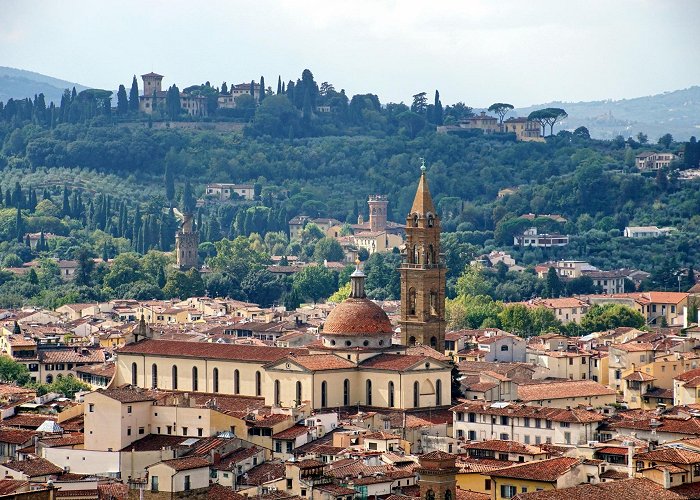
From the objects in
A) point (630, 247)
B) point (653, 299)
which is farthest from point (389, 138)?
point (653, 299)

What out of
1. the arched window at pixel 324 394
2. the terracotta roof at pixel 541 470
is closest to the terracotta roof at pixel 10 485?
the terracotta roof at pixel 541 470

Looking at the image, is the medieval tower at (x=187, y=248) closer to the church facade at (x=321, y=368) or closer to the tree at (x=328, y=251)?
the tree at (x=328, y=251)

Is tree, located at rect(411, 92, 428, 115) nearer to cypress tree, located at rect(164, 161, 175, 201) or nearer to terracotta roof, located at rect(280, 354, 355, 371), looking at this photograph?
cypress tree, located at rect(164, 161, 175, 201)

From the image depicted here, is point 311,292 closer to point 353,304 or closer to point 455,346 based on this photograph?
point 455,346

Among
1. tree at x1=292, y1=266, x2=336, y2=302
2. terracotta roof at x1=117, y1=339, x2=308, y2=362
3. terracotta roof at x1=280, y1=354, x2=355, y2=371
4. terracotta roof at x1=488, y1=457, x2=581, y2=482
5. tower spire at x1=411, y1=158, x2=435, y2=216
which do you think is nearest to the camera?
terracotta roof at x1=488, y1=457, x2=581, y2=482

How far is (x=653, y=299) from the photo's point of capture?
88.2 metres

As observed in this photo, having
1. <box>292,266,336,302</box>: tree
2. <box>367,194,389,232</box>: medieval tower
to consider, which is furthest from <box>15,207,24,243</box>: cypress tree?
<box>292,266,336,302</box>: tree

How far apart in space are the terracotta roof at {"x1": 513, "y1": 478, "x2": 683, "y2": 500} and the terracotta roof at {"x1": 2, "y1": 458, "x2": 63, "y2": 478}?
30.9 feet

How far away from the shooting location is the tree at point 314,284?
9788 centimetres

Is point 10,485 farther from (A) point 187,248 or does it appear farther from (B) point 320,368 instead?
(A) point 187,248

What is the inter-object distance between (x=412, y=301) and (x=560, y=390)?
7207 millimetres

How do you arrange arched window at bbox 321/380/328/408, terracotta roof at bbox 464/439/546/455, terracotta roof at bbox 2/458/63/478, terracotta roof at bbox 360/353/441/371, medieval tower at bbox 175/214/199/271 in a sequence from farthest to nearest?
medieval tower at bbox 175/214/199/271 → terracotta roof at bbox 360/353/441/371 → arched window at bbox 321/380/328/408 → terracotta roof at bbox 464/439/546/455 → terracotta roof at bbox 2/458/63/478

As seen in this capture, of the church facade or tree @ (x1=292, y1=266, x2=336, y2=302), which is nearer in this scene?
the church facade

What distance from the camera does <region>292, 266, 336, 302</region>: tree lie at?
3853 inches
